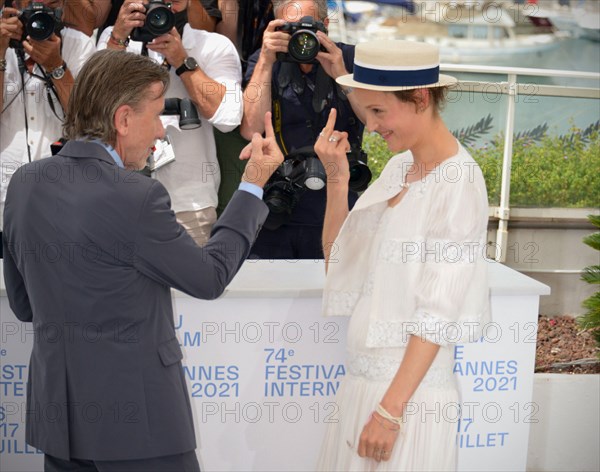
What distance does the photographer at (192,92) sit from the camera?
3.58 metres

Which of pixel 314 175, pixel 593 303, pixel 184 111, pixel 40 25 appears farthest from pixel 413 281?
pixel 40 25

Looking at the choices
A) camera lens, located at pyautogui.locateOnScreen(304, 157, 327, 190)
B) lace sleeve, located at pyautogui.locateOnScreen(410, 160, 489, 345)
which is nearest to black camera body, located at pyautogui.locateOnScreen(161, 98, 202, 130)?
camera lens, located at pyautogui.locateOnScreen(304, 157, 327, 190)

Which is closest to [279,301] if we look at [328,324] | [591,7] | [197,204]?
[328,324]

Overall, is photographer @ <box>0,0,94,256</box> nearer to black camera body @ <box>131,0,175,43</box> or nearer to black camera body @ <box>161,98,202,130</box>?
black camera body @ <box>131,0,175,43</box>

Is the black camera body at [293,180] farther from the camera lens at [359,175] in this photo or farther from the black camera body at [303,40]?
the black camera body at [303,40]

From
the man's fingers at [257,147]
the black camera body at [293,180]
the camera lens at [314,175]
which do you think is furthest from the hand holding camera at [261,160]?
the black camera body at [293,180]

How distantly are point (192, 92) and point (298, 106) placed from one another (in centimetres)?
44

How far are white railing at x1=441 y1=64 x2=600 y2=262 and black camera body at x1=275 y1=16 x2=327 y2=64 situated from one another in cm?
193

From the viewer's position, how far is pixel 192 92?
3631 millimetres

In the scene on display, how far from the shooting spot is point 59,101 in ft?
12.0

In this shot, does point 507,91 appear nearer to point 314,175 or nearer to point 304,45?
point 304,45

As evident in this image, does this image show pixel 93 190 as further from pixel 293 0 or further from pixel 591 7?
pixel 591 7

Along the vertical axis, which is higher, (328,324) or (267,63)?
(267,63)

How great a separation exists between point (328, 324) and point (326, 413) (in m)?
0.34
